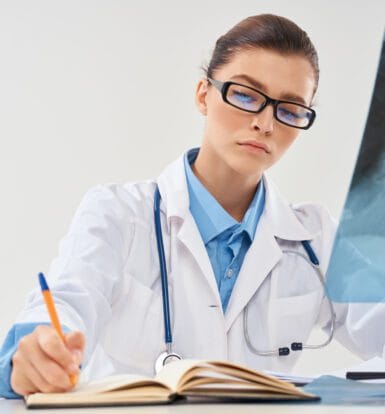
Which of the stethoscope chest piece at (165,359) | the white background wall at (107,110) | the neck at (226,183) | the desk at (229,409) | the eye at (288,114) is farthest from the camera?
the white background wall at (107,110)

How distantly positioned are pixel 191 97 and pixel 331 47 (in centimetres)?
46

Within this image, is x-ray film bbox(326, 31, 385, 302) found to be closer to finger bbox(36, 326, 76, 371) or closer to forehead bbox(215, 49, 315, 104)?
finger bbox(36, 326, 76, 371)

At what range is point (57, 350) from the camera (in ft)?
2.50

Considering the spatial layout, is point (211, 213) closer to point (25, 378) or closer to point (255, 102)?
point (255, 102)

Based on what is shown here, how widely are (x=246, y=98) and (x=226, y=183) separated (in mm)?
197

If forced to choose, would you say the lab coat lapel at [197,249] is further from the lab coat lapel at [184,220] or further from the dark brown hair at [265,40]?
the dark brown hair at [265,40]

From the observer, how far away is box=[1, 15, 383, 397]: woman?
1290 millimetres

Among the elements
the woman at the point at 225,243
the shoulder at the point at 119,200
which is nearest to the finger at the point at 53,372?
the woman at the point at 225,243

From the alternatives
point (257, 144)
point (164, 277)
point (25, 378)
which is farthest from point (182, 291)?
point (25, 378)

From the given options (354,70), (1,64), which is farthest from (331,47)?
(1,64)

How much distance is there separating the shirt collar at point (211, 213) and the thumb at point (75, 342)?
0.62m

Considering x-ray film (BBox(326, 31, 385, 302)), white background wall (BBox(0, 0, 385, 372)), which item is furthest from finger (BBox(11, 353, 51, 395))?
white background wall (BBox(0, 0, 385, 372))

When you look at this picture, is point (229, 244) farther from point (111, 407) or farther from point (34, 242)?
point (34, 242)

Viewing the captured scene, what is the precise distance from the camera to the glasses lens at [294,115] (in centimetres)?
131
